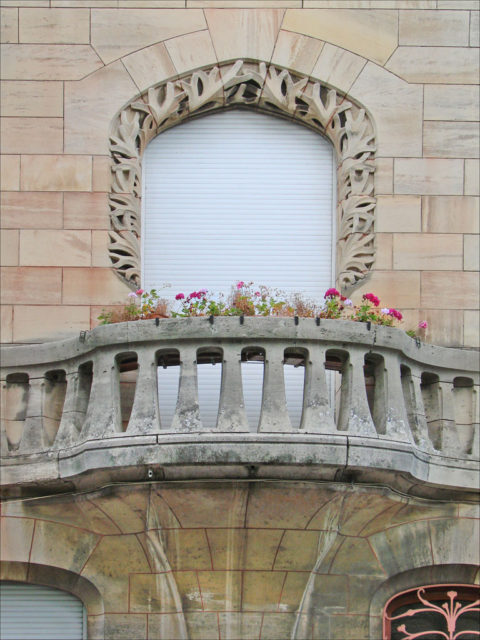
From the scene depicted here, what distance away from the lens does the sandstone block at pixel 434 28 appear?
23.4 meters

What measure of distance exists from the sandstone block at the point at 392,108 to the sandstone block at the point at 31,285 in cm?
419

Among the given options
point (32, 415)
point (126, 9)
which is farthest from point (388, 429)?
point (126, 9)

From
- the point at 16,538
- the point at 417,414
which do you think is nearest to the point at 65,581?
the point at 16,538

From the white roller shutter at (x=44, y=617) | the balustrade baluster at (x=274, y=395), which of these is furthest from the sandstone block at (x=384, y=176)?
the white roller shutter at (x=44, y=617)

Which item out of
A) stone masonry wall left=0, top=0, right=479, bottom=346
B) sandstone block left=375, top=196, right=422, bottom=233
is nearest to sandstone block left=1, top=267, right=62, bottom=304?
stone masonry wall left=0, top=0, right=479, bottom=346

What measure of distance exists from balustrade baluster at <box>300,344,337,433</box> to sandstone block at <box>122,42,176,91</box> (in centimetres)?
445

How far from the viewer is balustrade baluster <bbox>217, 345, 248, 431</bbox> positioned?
802 inches

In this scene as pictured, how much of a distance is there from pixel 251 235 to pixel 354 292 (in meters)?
1.58

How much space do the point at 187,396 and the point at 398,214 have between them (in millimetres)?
3963

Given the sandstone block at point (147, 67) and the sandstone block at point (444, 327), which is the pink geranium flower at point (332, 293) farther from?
the sandstone block at point (147, 67)

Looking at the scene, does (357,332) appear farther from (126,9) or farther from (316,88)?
(126,9)

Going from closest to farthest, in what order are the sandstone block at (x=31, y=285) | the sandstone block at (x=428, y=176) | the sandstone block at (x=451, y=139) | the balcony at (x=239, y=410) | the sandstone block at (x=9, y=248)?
1. the balcony at (x=239, y=410)
2. the sandstone block at (x=31, y=285)
3. the sandstone block at (x=9, y=248)
4. the sandstone block at (x=428, y=176)
5. the sandstone block at (x=451, y=139)

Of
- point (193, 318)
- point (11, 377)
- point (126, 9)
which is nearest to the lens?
point (193, 318)

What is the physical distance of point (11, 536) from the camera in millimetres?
21625
